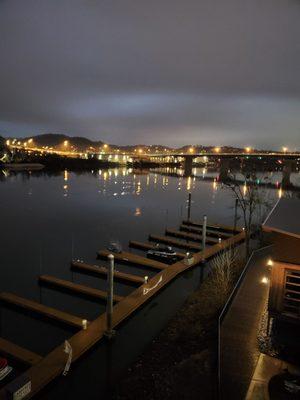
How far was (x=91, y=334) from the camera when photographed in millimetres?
15406

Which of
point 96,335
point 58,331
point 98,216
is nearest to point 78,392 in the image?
point 96,335

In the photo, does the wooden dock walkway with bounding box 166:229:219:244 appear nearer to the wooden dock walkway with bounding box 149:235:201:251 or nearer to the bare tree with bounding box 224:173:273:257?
the wooden dock walkway with bounding box 149:235:201:251

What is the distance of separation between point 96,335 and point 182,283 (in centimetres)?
989

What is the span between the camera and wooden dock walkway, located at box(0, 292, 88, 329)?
16.7 m

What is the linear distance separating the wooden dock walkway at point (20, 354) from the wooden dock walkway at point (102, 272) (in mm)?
10014

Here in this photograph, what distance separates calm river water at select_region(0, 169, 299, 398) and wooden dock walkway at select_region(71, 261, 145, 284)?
548mm

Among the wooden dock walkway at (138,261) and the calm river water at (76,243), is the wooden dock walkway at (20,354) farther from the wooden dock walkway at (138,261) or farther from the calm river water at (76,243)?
the wooden dock walkway at (138,261)

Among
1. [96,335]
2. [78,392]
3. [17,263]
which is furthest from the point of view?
[17,263]

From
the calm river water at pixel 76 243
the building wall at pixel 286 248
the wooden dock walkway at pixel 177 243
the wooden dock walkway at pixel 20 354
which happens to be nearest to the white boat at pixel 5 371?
the wooden dock walkway at pixel 20 354

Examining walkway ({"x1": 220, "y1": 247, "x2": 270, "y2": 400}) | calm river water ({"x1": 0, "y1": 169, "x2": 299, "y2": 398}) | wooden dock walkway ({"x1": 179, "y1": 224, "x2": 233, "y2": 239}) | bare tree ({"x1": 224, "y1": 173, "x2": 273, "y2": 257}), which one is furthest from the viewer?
wooden dock walkway ({"x1": 179, "y1": 224, "x2": 233, "y2": 239})

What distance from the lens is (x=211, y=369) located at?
39.4ft

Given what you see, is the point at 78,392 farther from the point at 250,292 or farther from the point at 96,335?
the point at 250,292

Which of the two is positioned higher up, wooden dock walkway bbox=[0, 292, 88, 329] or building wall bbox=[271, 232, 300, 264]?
building wall bbox=[271, 232, 300, 264]

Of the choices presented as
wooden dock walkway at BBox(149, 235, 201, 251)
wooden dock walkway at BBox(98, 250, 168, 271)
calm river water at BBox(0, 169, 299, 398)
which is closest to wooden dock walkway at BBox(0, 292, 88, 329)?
calm river water at BBox(0, 169, 299, 398)
